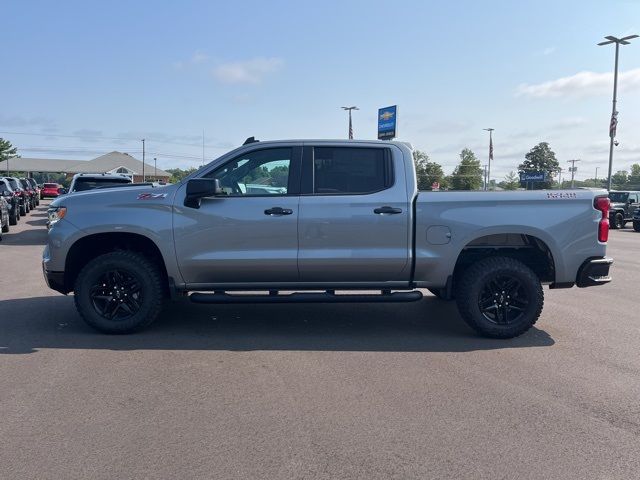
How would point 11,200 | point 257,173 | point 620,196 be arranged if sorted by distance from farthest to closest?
1. point 620,196
2. point 11,200
3. point 257,173

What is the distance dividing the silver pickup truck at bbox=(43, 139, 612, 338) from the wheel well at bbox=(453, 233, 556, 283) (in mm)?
48

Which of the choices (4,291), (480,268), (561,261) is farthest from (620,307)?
(4,291)

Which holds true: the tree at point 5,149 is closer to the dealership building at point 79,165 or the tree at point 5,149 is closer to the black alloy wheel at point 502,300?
the dealership building at point 79,165

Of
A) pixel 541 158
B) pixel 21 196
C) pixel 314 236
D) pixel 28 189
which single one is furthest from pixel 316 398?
pixel 541 158

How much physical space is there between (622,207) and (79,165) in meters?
82.3

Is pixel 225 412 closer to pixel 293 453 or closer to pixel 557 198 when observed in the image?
pixel 293 453

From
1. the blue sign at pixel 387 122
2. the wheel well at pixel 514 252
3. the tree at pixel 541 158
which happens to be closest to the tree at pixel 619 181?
the tree at pixel 541 158

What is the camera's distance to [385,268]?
6.31 metres

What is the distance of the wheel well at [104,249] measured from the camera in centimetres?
639

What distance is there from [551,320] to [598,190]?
1.82 metres

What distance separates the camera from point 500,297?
641 centimetres

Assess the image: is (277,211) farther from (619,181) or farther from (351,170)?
(619,181)

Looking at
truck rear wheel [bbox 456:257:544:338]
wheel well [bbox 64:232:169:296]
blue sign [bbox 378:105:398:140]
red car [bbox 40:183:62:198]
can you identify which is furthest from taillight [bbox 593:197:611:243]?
red car [bbox 40:183:62:198]

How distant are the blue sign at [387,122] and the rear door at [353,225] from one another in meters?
35.0
